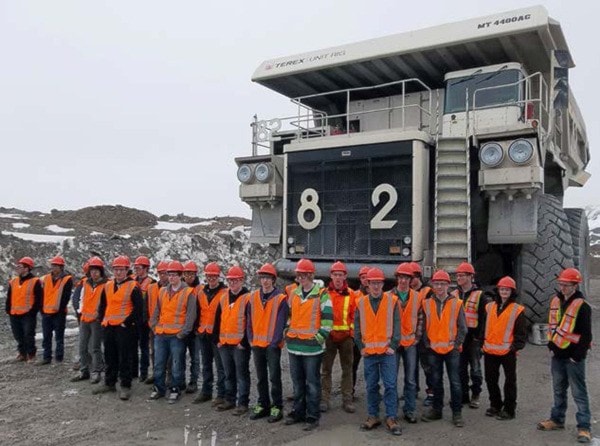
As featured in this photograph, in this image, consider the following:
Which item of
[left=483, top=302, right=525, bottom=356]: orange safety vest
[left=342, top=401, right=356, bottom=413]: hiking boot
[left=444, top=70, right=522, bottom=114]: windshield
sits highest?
[left=444, top=70, right=522, bottom=114]: windshield

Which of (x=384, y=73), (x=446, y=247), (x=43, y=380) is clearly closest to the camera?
(x=43, y=380)

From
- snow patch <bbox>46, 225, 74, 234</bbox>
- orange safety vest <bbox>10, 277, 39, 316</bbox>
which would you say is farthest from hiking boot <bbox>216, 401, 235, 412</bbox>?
snow patch <bbox>46, 225, 74, 234</bbox>

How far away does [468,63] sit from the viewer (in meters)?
8.44

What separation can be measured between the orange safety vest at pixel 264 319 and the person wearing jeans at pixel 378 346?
775 millimetres

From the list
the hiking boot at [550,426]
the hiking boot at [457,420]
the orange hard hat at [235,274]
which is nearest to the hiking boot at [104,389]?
the orange hard hat at [235,274]

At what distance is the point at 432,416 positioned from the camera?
5109mm

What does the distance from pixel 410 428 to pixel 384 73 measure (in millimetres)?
5797

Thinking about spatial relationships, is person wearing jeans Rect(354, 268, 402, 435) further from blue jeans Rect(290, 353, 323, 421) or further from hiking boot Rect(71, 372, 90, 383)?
hiking boot Rect(71, 372, 90, 383)

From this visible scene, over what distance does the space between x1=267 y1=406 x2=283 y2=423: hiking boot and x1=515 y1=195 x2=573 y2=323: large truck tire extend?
3.78 m

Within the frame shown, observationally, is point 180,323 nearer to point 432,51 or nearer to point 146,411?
point 146,411

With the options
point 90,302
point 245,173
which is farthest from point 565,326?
point 245,173

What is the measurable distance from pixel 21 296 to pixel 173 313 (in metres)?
2.96

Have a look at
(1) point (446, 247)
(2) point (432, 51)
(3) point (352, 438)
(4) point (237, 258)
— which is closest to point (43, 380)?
(3) point (352, 438)

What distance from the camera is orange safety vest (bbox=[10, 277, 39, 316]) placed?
7621 mm
